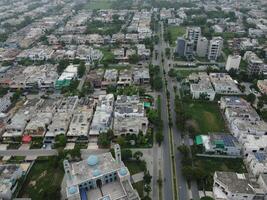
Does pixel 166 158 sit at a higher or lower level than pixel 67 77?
lower

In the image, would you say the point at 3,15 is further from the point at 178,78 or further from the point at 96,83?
the point at 178,78

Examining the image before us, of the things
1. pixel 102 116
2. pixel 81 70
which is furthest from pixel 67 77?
pixel 102 116

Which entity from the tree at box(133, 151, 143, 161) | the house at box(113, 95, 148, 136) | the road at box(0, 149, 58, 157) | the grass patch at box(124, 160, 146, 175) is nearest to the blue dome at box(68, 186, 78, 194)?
the grass patch at box(124, 160, 146, 175)

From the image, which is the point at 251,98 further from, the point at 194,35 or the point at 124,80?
the point at 194,35

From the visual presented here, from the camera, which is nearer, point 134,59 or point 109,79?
point 109,79

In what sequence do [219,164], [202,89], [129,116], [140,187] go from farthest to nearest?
[202,89] → [129,116] → [219,164] → [140,187]

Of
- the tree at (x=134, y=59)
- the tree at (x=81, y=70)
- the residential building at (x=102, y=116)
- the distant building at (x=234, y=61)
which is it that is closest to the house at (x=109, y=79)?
the residential building at (x=102, y=116)
